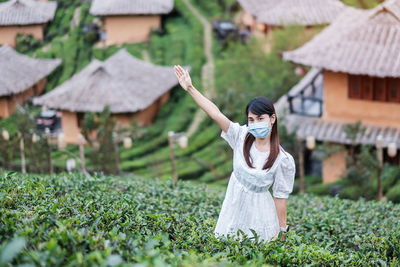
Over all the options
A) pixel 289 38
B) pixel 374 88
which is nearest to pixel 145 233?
pixel 374 88

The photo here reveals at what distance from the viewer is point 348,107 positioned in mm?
16453

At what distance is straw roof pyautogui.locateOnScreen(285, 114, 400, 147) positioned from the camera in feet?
51.4

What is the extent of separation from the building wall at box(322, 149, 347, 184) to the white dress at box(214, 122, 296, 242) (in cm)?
1178

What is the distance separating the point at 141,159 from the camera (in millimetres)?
21078

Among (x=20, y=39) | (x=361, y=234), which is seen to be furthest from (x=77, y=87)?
(x=361, y=234)

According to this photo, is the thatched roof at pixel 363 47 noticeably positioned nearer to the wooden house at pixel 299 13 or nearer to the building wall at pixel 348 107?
the building wall at pixel 348 107

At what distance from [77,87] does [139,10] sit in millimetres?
8038

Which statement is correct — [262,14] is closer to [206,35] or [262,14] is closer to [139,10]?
[206,35]

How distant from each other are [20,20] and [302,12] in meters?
14.3

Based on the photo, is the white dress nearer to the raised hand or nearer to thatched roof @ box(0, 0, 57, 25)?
the raised hand

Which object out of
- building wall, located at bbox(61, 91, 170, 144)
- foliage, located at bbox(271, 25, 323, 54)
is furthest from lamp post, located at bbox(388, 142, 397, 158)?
building wall, located at bbox(61, 91, 170, 144)

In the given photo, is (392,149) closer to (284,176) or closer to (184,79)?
(284,176)

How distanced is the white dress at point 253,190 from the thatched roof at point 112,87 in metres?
17.2

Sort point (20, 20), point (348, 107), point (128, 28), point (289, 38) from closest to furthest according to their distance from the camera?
1. point (20, 20)
2. point (348, 107)
3. point (289, 38)
4. point (128, 28)
